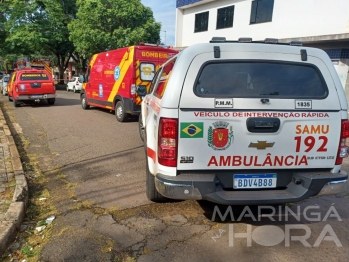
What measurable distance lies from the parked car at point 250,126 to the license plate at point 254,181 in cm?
1

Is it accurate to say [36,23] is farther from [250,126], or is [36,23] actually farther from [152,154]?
[250,126]

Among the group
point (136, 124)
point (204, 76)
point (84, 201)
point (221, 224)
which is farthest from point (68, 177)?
point (136, 124)

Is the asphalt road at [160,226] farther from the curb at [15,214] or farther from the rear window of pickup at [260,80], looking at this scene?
the rear window of pickup at [260,80]

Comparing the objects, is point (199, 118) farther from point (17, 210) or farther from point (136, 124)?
point (136, 124)

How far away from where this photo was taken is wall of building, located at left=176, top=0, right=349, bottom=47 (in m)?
11.6

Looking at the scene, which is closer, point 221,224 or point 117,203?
point 221,224

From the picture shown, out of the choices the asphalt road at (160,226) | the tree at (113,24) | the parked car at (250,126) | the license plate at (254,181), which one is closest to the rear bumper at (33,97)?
the asphalt road at (160,226)

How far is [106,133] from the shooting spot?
778 centimetres

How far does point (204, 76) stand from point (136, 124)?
Answer: 6663mm

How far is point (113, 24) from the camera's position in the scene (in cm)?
2105

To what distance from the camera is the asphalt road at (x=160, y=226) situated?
8.95 feet

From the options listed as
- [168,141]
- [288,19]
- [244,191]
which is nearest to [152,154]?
[168,141]

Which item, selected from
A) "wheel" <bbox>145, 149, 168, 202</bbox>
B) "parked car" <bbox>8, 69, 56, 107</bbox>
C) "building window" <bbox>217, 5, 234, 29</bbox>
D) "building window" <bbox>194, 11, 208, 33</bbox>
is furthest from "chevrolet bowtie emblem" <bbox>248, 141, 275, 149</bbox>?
"building window" <bbox>194, 11, 208, 33</bbox>

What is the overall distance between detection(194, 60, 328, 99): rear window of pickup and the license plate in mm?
828
